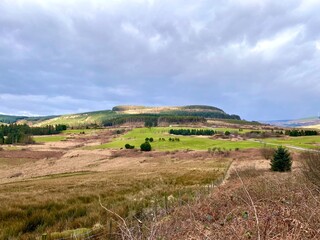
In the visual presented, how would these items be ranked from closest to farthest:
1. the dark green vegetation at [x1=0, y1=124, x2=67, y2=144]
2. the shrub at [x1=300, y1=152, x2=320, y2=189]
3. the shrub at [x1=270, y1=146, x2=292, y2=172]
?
the shrub at [x1=300, y1=152, x2=320, y2=189]
the shrub at [x1=270, y1=146, x2=292, y2=172]
the dark green vegetation at [x1=0, y1=124, x2=67, y2=144]

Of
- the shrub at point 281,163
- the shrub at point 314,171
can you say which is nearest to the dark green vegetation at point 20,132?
the shrub at point 281,163

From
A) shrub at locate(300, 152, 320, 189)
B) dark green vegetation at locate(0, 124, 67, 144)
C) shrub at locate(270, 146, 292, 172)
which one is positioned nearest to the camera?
shrub at locate(300, 152, 320, 189)

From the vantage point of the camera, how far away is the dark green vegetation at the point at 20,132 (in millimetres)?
131250

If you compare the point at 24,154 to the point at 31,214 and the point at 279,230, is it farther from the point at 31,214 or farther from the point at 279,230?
the point at 279,230

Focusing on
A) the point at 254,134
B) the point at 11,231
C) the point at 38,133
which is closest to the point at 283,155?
the point at 11,231

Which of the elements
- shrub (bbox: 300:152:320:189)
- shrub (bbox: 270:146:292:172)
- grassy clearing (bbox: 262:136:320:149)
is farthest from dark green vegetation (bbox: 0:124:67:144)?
shrub (bbox: 300:152:320:189)

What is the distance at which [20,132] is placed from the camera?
5625 inches

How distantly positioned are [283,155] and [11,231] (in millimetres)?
36897

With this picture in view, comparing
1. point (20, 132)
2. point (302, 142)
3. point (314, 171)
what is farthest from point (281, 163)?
point (20, 132)

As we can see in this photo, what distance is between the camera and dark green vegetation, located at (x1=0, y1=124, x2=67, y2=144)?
431 feet

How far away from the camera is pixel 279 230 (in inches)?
196

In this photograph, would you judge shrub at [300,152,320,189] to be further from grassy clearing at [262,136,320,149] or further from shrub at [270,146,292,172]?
grassy clearing at [262,136,320,149]

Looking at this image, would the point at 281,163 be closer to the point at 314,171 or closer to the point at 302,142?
the point at 314,171

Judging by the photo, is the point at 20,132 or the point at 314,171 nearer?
the point at 314,171
